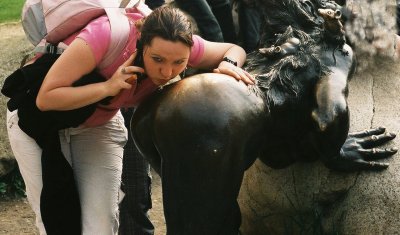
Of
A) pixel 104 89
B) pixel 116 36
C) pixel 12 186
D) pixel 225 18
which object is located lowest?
pixel 12 186

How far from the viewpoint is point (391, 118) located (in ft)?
11.0

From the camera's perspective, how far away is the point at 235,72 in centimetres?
268

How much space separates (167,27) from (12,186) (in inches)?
135

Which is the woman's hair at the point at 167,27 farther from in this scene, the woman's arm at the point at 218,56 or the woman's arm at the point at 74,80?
the woman's arm at the point at 218,56

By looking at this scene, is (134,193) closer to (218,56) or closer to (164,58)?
(218,56)

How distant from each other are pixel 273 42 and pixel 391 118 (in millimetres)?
718

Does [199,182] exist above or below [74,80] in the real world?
below

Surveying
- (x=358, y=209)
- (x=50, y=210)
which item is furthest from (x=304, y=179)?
(x=50, y=210)

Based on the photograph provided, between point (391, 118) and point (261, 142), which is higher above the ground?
point (261, 142)

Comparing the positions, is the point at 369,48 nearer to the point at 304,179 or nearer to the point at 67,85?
the point at 304,179

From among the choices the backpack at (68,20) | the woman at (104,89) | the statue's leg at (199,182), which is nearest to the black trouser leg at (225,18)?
the woman at (104,89)

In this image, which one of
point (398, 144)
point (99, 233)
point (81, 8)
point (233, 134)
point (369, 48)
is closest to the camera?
point (233, 134)

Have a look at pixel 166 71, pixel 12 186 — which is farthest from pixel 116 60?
pixel 12 186

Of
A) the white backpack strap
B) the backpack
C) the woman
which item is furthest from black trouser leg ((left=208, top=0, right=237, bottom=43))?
the white backpack strap
